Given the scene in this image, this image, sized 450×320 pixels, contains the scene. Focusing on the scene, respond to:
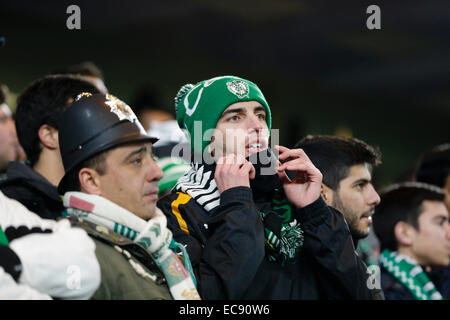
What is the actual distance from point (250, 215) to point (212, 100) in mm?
417

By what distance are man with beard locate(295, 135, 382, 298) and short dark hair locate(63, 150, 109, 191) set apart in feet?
2.52

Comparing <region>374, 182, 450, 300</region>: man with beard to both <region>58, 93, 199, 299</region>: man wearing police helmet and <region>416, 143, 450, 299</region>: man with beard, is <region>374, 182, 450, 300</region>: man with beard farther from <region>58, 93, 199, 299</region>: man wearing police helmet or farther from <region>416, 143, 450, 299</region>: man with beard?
<region>58, 93, 199, 299</region>: man wearing police helmet

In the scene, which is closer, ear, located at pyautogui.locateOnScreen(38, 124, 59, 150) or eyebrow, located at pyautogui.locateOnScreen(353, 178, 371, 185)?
eyebrow, located at pyautogui.locateOnScreen(353, 178, 371, 185)

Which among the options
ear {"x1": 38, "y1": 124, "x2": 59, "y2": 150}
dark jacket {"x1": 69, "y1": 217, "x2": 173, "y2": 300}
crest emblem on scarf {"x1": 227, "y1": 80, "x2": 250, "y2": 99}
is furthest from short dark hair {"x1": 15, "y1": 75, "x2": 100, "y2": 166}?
dark jacket {"x1": 69, "y1": 217, "x2": 173, "y2": 300}

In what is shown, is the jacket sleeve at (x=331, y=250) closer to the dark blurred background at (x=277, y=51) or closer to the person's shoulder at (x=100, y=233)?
Answer: the person's shoulder at (x=100, y=233)

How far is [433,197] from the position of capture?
2676 millimetres

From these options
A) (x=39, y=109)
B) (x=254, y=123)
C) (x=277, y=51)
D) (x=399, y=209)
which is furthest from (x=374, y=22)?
(x=277, y=51)

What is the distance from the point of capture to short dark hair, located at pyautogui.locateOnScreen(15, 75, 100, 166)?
6.50ft

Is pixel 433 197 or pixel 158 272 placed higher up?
pixel 158 272

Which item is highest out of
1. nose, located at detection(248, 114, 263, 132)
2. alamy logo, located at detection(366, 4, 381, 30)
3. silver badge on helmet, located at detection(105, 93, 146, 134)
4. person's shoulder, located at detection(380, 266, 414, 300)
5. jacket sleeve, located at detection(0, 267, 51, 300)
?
alamy logo, located at detection(366, 4, 381, 30)
